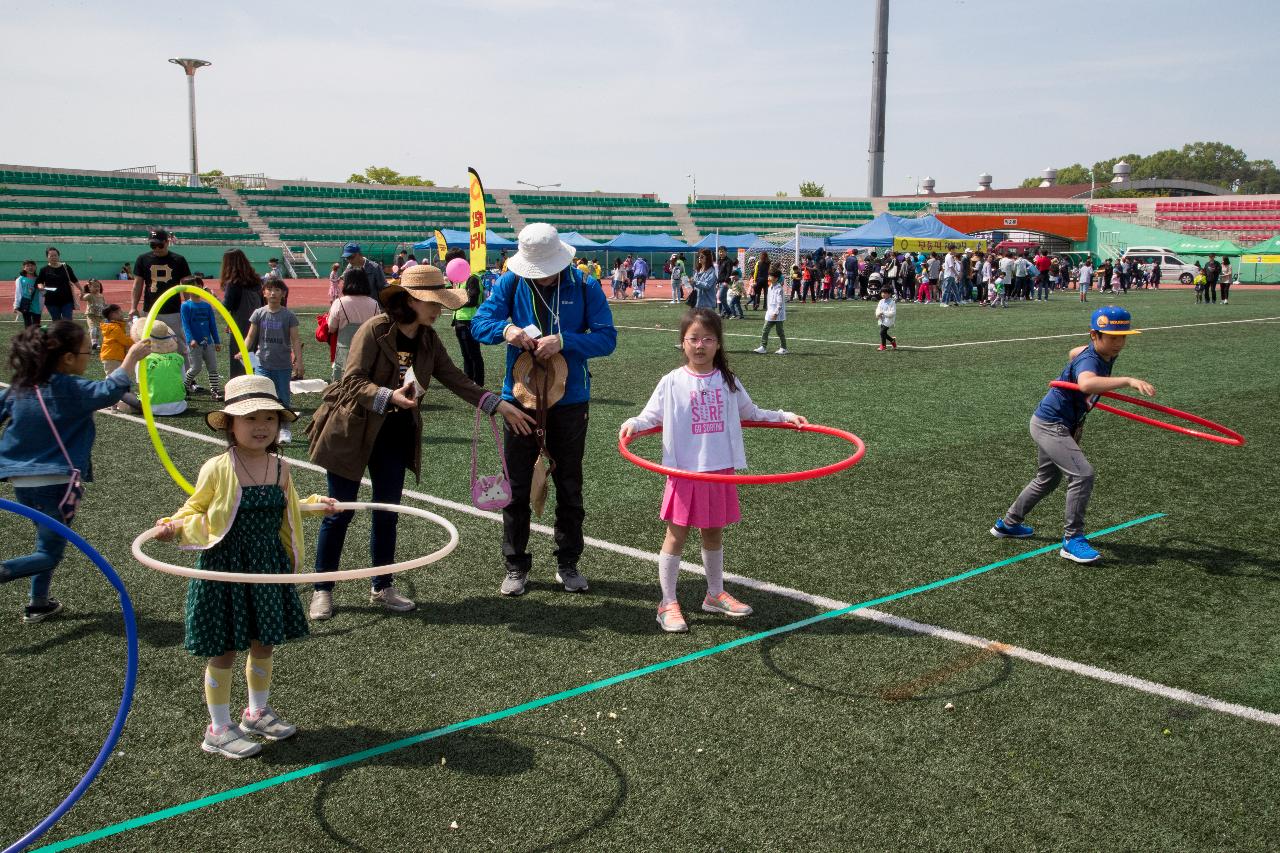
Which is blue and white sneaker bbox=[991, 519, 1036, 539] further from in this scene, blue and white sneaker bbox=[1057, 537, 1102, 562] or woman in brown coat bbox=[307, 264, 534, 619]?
woman in brown coat bbox=[307, 264, 534, 619]

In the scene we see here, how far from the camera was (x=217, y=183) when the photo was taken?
2317 inches

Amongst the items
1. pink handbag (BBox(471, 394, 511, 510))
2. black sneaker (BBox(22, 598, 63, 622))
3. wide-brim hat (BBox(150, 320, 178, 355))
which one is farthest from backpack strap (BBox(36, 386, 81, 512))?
wide-brim hat (BBox(150, 320, 178, 355))

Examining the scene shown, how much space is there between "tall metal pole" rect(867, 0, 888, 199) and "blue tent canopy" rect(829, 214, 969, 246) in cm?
3193

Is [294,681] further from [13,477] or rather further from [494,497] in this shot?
[13,477]

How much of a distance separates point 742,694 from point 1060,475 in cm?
346

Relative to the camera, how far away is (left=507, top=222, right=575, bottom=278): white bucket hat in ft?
18.7

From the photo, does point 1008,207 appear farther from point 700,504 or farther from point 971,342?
point 700,504

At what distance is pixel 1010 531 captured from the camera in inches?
288

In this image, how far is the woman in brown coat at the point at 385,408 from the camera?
5.45m

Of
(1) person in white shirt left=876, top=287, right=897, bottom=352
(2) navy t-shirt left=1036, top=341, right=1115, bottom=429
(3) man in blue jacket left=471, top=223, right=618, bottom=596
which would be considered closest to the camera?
(3) man in blue jacket left=471, top=223, right=618, bottom=596

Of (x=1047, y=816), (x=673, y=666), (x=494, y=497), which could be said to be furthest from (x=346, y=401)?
(x=1047, y=816)

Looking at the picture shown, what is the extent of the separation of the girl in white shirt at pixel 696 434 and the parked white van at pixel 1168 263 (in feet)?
185

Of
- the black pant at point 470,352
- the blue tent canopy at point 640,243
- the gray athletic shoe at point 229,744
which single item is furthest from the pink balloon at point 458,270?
the blue tent canopy at point 640,243

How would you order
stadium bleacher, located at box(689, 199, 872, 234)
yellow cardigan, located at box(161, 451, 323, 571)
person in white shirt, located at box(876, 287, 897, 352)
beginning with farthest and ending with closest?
stadium bleacher, located at box(689, 199, 872, 234), person in white shirt, located at box(876, 287, 897, 352), yellow cardigan, located at box(161, 451, 323, 571)
